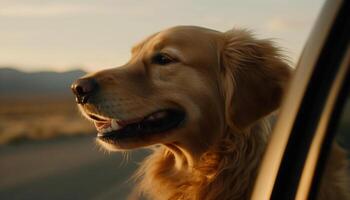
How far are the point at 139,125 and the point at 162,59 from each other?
0.53m

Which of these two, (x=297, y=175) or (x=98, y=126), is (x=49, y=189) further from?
(x=297, y=175)

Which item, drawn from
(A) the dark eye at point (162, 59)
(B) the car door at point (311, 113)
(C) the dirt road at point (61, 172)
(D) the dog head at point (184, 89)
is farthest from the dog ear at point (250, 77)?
(C) the dirt road at point (61, 172)

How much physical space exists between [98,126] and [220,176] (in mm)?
852

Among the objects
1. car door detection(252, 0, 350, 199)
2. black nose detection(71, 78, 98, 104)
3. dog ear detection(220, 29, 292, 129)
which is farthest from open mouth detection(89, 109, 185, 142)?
car door detection(252, 0, 350, 199)

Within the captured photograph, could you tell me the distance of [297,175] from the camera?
2.67 meters

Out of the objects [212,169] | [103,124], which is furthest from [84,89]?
[212,169]

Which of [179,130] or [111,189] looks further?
[111,189]

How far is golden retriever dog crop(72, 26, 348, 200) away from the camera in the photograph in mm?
4285

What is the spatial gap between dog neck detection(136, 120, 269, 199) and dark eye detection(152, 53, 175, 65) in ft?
1.80

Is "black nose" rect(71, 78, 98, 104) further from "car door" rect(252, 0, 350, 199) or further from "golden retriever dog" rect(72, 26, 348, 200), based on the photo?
"car door" rect(252, 0, 350, 199)

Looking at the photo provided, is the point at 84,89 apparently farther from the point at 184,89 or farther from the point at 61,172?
the point at 61,172

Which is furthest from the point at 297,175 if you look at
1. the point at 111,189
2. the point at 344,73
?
the point at 111,189

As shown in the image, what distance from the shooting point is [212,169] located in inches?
174

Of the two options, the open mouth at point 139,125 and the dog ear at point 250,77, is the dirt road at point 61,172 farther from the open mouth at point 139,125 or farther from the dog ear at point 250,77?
the dog ear at point 250,77
